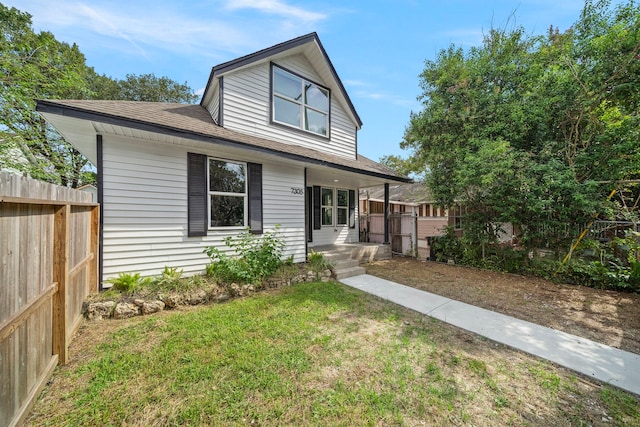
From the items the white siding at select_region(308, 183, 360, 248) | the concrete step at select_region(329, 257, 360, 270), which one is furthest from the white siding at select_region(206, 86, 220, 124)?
the concrete step at select_region(329, 257, 360, 270)

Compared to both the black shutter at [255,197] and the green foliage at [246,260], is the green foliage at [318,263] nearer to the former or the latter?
the green foliage at [246,260]

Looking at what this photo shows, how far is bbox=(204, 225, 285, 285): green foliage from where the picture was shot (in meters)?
4.84

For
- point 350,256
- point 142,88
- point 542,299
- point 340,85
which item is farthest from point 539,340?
point 142,88

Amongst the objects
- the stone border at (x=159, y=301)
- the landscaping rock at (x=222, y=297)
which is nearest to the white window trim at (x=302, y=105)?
the stone border at (x=159, y=301)

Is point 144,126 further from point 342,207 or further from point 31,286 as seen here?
point 342,207

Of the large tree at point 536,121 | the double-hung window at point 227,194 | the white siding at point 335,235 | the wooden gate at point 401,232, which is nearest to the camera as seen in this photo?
the large tree at point 536,121

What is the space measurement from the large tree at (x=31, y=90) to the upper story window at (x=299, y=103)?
17.1ft

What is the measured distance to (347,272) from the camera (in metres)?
6.29

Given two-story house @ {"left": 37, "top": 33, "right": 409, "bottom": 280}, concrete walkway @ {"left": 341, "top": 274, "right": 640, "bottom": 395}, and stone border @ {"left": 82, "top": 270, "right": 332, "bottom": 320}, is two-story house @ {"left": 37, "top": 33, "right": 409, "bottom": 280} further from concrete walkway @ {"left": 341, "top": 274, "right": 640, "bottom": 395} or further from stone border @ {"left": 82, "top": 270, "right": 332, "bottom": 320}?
concrete walkway @ {"left": 341, "top": 274, "right": 640, "bottom": 395}

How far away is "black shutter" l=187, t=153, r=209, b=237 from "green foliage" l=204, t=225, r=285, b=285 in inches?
21.1

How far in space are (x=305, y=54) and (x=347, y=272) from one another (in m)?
7.05

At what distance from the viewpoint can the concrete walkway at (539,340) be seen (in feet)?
8.45

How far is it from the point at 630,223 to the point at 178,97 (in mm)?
25745

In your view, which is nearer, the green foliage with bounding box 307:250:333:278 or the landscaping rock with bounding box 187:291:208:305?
the landscaping rock with bounding box 187:291:208:305
